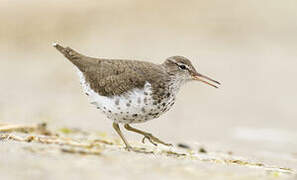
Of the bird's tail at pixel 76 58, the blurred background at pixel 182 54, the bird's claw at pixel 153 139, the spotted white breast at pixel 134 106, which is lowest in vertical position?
the bird's claw at pixel 153 139

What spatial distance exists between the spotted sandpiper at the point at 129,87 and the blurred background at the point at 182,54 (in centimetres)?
197

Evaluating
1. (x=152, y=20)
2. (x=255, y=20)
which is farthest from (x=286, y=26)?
(x=152, y=20)

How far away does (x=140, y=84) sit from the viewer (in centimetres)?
710

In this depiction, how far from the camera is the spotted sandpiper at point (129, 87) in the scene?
694cm

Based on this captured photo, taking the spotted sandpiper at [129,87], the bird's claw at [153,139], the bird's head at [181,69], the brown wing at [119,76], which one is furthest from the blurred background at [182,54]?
the brown wing at [119,76]

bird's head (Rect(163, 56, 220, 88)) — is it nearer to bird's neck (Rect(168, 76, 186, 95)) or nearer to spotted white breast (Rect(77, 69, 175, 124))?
bird's neck (Rect(168, 76, 186, 95))

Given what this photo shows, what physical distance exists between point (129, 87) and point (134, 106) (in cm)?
29

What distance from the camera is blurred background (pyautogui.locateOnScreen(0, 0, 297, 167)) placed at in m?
11.0

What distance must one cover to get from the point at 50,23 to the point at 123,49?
2.71 meters

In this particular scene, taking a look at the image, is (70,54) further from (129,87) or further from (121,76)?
(129,87)

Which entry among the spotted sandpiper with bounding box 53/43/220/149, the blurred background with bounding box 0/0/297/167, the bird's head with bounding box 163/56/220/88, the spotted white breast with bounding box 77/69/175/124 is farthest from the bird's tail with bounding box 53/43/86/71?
the blurred background with bounding box 0/0/297/167

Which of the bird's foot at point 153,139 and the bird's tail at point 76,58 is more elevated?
the bird's tail at point 76,58

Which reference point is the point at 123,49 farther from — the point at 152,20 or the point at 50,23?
the point at 50,23

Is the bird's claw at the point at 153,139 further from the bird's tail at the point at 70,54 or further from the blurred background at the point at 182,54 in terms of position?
the blurred background at the point at 182,54
